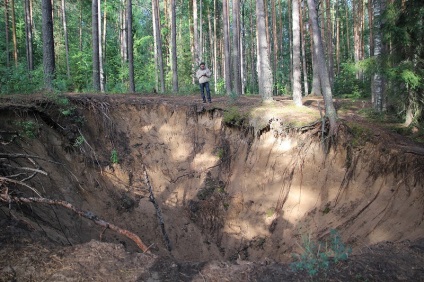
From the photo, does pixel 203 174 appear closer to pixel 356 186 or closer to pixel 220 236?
pixel 220 236

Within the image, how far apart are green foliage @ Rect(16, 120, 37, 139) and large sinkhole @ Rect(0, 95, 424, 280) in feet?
0.12

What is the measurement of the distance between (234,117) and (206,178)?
2.25m

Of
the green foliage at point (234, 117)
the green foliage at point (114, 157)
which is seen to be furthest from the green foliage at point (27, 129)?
the green foliage at point (234, 117)

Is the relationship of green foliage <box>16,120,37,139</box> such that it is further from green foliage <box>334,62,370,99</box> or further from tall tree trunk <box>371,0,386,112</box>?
green foliage <box>334,62,370,99</box>

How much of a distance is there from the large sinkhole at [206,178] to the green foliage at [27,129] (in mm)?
37

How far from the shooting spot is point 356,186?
7.99m

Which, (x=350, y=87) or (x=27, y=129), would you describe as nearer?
(x=27, y=129)

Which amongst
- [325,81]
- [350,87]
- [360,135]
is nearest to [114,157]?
[325,81]

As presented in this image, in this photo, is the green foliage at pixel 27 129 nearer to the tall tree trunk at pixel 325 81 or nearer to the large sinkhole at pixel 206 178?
the large sinkhole at pixel 206 178

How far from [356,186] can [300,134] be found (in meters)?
2.03

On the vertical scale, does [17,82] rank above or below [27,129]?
above

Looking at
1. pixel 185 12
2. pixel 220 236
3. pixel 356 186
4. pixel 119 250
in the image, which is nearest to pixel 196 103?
pixel 220 236

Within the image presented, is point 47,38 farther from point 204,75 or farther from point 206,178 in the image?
point 206,178

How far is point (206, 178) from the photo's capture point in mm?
10383
